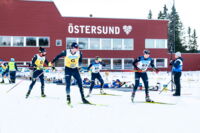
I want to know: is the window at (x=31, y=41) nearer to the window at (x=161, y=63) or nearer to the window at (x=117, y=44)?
the window at (x=117, y=44)

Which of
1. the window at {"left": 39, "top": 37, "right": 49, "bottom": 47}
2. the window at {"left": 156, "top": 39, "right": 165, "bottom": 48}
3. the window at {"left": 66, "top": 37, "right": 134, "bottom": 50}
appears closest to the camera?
the window at {"left": 39, "top": 37, "right": 49, "bottom": 47}

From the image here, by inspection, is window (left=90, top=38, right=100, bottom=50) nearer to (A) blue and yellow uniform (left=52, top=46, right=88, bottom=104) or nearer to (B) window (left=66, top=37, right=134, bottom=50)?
(B) window (left=66, top=37, right=134, bottom=50)

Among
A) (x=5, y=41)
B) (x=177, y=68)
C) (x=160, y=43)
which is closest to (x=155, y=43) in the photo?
(x=160, y=43)

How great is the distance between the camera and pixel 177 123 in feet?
19.4

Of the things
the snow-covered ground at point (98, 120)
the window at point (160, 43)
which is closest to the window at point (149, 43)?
the window at point (160, 43)

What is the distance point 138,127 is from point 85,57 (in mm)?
32054

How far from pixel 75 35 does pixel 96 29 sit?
120 inches

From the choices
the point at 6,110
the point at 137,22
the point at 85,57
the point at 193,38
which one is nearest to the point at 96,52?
the point at 85,57

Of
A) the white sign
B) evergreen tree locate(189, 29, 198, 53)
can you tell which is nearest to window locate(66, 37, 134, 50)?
the white sign

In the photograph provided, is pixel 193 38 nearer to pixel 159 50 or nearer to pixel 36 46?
pixel 159 50

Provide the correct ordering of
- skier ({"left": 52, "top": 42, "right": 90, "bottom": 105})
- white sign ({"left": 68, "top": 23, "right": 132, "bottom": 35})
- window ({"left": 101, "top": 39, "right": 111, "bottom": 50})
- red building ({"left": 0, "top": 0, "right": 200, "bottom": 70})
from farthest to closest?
window ({"left": 101, "top": 39, "right": 111, "bottom": 50}) → white sign ({"left": 68, "top": 23, "right": 132, "bottom": 35}) → red building ({"left": 0, "top": 0, "right": 200, "bottom": 70}) → skier ({"left": 52, "top": 42, "right": 90, "bottom": 105})

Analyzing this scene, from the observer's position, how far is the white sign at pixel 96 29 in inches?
1447

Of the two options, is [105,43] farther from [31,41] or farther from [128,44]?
[31,41]

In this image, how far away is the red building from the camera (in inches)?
1385
